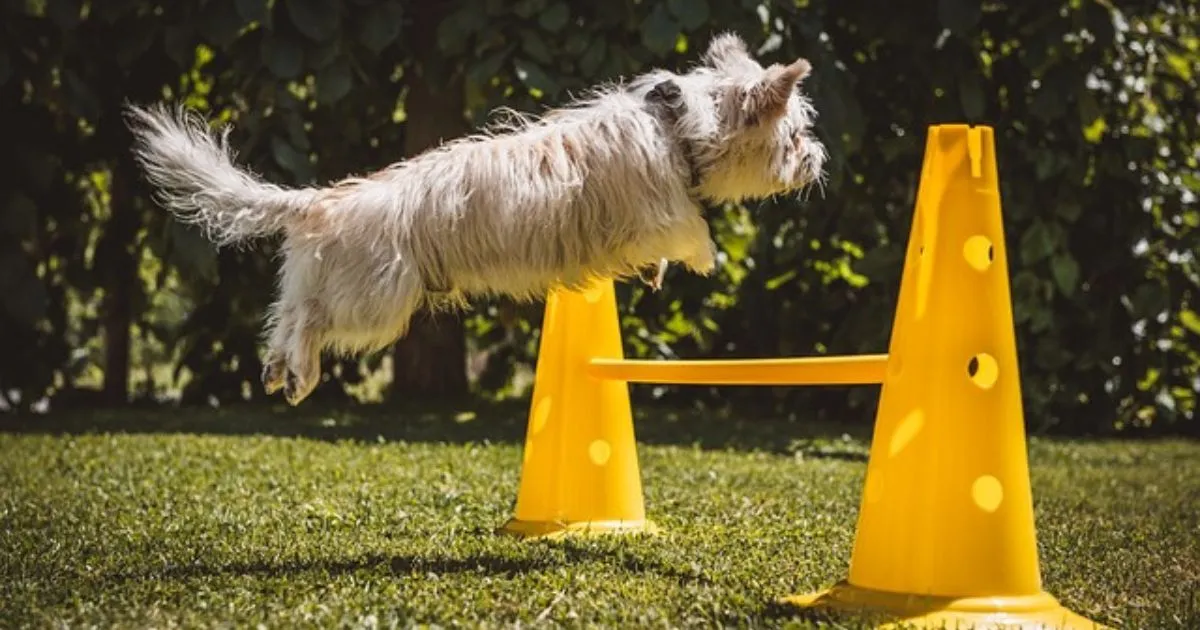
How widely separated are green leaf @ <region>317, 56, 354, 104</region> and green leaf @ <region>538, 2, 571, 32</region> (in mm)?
845

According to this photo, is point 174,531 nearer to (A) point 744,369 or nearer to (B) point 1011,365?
(A) point 744,369

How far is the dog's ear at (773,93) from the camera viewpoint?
3170mm

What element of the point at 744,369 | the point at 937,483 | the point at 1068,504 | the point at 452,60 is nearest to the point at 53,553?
the point at 744,369

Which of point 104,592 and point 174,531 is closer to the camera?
point 104,592

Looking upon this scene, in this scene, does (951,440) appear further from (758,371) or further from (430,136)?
(430,136)

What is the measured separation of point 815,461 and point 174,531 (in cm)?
275

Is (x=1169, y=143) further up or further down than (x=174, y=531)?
further up

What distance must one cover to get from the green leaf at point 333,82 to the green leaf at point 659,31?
1.26 m

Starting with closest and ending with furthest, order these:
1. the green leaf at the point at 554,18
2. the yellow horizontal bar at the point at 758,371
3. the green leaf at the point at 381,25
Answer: the yellow horizontal bar at the point at 758,371
the green leaf at the point at 554,18
the green leaf at the point at 381,25

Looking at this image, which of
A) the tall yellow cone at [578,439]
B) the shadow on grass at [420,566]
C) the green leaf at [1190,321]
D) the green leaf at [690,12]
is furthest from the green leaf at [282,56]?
the green leaf at [1190,321]

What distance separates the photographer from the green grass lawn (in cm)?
295

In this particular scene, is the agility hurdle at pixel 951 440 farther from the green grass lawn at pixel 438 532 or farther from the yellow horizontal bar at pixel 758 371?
the green grass lawn at pixel 438 532

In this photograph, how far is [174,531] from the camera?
383 cm

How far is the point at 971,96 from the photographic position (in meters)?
6.86
